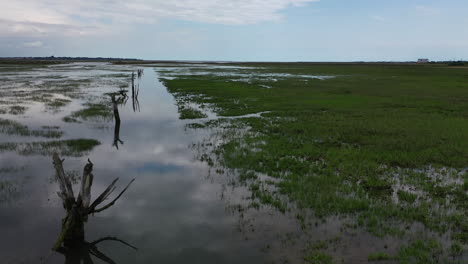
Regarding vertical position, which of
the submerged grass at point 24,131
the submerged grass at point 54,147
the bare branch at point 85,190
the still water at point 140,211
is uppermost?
the bare branch at point 85,190

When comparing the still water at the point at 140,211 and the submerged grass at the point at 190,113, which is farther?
the submerged grass at the point at 190,113

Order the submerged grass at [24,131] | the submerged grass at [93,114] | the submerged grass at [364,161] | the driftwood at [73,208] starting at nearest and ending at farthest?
the driftwood at [73,208] < the submerged grass at [364,161] < the submerged grass at [24,131] < the submerged grass at [93,114]

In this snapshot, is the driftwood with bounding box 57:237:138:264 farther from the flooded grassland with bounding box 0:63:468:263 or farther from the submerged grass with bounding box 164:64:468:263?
the submerged grass with bounding box 164:64:468:263

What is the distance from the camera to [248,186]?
12.6m

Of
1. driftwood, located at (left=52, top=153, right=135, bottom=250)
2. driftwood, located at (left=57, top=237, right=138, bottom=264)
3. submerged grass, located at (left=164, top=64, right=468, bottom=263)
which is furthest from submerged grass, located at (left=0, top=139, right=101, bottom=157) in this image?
driftwood, located at (left=57, top=237, right=138, bottom=264)

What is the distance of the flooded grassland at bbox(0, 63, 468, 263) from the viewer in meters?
8.52

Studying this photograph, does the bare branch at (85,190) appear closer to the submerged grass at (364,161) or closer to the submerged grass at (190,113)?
the submerged grass at (364,161)

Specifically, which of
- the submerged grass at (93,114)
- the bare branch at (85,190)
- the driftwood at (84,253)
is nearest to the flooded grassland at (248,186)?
the driftwood at (84,253)

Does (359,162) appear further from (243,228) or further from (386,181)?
(243,228)

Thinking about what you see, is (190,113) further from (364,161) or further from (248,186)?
(364,161)

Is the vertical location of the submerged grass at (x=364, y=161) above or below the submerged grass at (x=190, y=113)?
below

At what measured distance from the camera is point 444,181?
42.4 ft

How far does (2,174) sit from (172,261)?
990 cm

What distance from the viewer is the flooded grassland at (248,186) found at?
28.0ft
